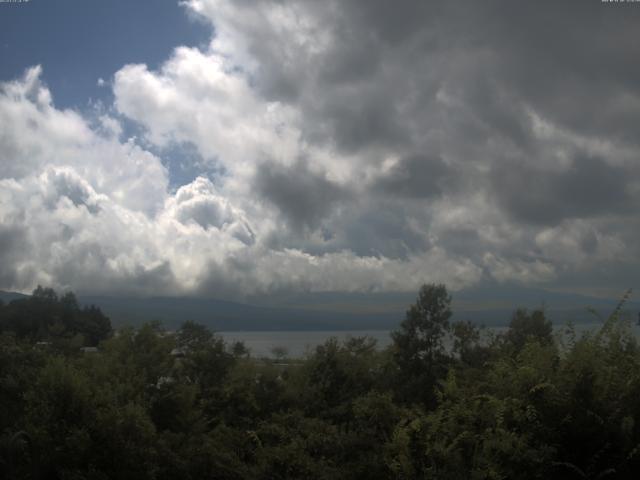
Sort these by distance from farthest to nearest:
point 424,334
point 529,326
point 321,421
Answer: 1. point 529,326
2. point 424,334
3. point 321,421

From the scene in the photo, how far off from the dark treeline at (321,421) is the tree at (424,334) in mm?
4528

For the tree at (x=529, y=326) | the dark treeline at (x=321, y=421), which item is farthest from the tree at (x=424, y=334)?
the dark treeline at (x=321, y=421)

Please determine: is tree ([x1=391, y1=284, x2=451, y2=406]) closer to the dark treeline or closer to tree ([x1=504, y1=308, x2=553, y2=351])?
tree ([x1=504, y1=308, x2=553, y2=351])

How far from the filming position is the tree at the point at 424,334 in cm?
2388

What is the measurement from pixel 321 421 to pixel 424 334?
1188cm

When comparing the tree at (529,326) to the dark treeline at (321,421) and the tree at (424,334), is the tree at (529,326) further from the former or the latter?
the dark treeline at (321,421)

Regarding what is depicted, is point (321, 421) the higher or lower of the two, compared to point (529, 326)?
lower

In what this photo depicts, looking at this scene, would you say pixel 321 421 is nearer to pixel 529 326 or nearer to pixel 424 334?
pixel 424 334

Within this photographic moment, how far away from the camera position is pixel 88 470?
10508mm

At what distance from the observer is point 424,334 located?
24.4 metres

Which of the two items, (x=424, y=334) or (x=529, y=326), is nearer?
(x=424, y=334)

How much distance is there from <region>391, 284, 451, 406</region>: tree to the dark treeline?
453 centimetres

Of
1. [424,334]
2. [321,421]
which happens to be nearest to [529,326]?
[424,334]

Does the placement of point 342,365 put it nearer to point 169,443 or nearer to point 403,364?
point 403,364
